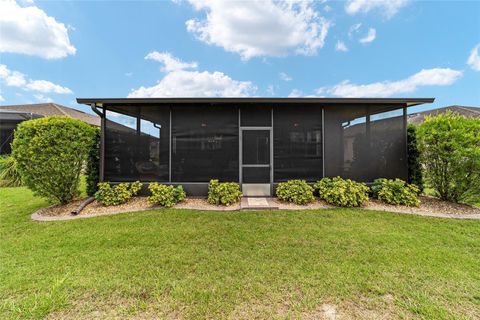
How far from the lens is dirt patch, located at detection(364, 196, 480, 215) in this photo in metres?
4.74

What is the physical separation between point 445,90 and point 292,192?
545 inches

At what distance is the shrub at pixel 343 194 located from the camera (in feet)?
16.5

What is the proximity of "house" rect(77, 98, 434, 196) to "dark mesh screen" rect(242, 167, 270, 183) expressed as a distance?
31 millimetres

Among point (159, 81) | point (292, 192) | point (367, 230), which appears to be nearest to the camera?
point (367, 230)

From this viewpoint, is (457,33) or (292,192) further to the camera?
(457,33)

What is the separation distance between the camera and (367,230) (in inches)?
145

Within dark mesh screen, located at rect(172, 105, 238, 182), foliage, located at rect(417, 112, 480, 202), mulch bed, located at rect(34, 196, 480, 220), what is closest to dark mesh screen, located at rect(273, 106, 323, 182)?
mulch bed, located at rect(34, 196, 480, 220)

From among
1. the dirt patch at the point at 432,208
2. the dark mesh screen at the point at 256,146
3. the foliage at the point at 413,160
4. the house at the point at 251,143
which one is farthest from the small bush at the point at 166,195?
the foliage at the point at 413,160

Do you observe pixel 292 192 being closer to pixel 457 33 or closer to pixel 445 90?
pixel 457 33

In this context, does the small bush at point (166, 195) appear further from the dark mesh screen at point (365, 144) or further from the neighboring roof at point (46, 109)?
the neighboring roof at point (46, 109)

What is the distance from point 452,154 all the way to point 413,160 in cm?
89

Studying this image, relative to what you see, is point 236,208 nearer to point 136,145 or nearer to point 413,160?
point 136,145

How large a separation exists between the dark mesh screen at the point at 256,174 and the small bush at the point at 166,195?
1891mm

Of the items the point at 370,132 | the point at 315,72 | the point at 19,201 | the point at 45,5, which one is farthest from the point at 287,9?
the point at 19,201
